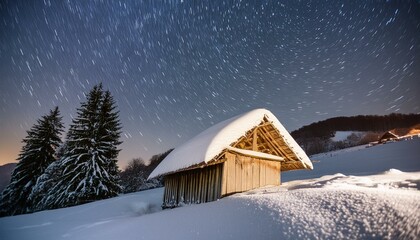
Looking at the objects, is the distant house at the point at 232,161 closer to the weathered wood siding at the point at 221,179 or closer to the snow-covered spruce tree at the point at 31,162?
the weathered wood siding at the point at 221,179

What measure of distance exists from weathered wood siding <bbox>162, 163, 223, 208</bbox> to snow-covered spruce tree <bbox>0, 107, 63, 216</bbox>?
17.7 metres

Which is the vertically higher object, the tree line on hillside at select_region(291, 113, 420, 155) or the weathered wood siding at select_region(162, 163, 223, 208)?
the tree line on hillside at select_region(291, 113, 420, 155)

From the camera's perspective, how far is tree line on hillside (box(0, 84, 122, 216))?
19.4 m

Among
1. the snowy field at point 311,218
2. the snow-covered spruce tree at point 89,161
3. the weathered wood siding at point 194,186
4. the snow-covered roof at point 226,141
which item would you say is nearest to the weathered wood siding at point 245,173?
the weathered wood siding at point 194,186

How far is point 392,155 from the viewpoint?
84.0 feet

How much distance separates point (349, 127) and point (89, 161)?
87.1m

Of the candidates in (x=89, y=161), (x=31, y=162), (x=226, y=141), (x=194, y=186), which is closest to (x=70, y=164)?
(x=89, y=161)

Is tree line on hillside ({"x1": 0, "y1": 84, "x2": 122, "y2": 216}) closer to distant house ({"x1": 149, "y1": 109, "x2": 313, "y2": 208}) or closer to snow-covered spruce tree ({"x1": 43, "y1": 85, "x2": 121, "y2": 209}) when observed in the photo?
snow-covered spruce tree ({"x1": 43, "y1": 85, "x2": 121, "y2": 209})

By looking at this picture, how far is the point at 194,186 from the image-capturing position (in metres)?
10.0

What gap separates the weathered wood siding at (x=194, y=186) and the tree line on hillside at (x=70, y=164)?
1092 centimetres

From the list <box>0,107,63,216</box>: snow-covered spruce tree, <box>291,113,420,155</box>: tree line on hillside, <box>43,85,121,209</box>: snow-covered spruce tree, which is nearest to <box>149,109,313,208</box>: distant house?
<box>43,85,121,209</box>: snow-covered spruce tree

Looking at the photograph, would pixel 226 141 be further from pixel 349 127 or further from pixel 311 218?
pixel 349 127

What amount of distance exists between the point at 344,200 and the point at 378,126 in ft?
300

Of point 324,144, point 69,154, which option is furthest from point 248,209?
point 324,144
